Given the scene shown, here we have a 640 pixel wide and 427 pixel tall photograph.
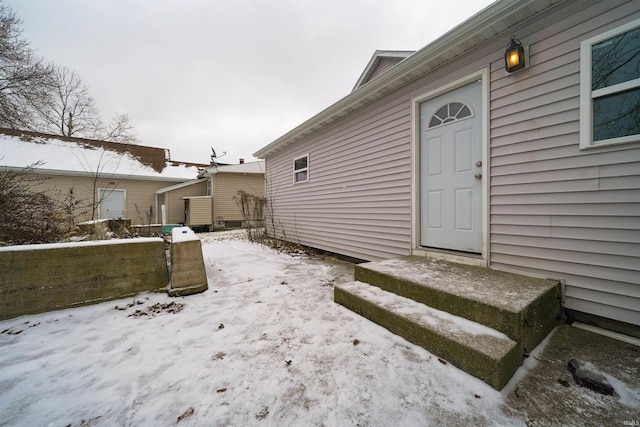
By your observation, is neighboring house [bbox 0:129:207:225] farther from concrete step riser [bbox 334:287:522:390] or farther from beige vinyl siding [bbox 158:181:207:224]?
concrete step riser [bbox 334:287:522:390]

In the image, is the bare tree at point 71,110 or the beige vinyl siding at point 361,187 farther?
the bare tree at point 71,110

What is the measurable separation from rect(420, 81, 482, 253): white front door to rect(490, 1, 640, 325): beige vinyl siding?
215 millimetres

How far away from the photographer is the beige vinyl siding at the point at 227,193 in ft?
38.7

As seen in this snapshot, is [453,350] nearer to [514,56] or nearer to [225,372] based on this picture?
[225,372]

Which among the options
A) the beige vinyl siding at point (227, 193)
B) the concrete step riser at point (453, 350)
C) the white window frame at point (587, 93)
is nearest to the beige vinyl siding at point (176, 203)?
the beige vinyl siding at point (227, 193)

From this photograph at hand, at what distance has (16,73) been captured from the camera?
7.69m

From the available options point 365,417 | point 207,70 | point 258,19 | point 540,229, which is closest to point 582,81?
point 540,229

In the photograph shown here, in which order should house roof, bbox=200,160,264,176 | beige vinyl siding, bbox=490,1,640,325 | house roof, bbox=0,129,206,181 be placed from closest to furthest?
beige vinyl siding, bbox=490,1,640,325 < house roof, bbox=0,129,206,181 < house roof, bbox=200,160,264,176

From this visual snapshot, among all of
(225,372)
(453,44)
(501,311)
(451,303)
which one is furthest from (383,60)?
(225,372)

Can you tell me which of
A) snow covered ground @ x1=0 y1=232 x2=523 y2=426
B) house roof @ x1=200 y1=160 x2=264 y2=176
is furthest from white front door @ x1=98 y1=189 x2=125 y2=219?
snow covered ground @ x1=0 y1=232 x2=523 y2=426

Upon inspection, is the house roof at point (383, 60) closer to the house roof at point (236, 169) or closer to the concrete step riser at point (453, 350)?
the concrete step riser at point (453, 350)

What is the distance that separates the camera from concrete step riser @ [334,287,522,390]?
1.36 metres

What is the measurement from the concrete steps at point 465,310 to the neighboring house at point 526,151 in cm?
35

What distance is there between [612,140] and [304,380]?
9.97ft
